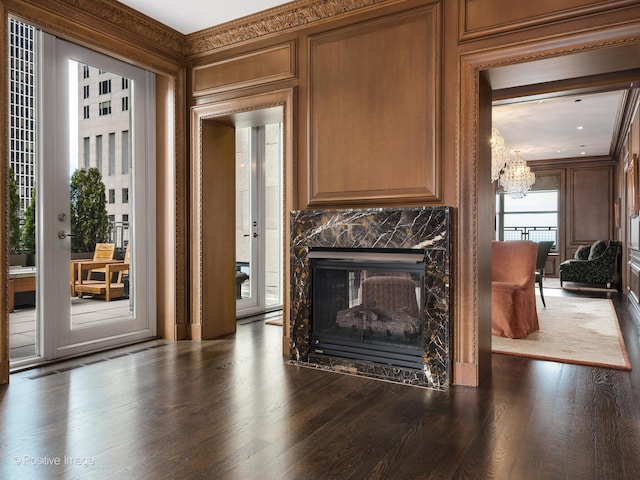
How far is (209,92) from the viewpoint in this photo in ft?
13.5

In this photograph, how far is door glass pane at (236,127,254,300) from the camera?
5.60 meters

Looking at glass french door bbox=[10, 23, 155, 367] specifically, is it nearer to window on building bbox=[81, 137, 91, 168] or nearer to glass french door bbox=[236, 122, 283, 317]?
window on building bbox=[81, 137, 91, 168]

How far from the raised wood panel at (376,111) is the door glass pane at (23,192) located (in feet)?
6.63

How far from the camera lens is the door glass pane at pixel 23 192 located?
10.6ft

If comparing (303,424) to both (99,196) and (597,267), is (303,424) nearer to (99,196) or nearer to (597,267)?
(99,196)

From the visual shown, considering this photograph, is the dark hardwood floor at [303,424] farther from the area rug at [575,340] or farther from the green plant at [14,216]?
the green plant at [14,216]

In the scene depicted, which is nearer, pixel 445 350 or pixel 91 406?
pixel 91 406

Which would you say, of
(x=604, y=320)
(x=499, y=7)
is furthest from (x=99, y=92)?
(x=604, y=320)

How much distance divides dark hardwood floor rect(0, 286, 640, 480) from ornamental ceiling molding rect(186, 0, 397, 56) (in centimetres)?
263

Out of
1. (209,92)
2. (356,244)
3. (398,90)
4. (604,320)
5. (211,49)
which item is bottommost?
(604,320)

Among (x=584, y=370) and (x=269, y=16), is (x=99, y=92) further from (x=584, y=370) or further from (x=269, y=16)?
(x=584, y=370)

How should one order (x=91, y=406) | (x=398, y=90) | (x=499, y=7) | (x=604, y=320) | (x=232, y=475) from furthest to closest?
(x=604, y=320) → (x=398, y=90) → (x=499, y=7) → (x=91, y=406) → (x=232, y=475)

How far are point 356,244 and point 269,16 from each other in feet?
6.62

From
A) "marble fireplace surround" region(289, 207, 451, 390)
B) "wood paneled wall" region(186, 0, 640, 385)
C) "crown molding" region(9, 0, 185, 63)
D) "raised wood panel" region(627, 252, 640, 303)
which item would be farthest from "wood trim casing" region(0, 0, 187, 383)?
"raised wood panel" region(627, 252, 640, 303)
